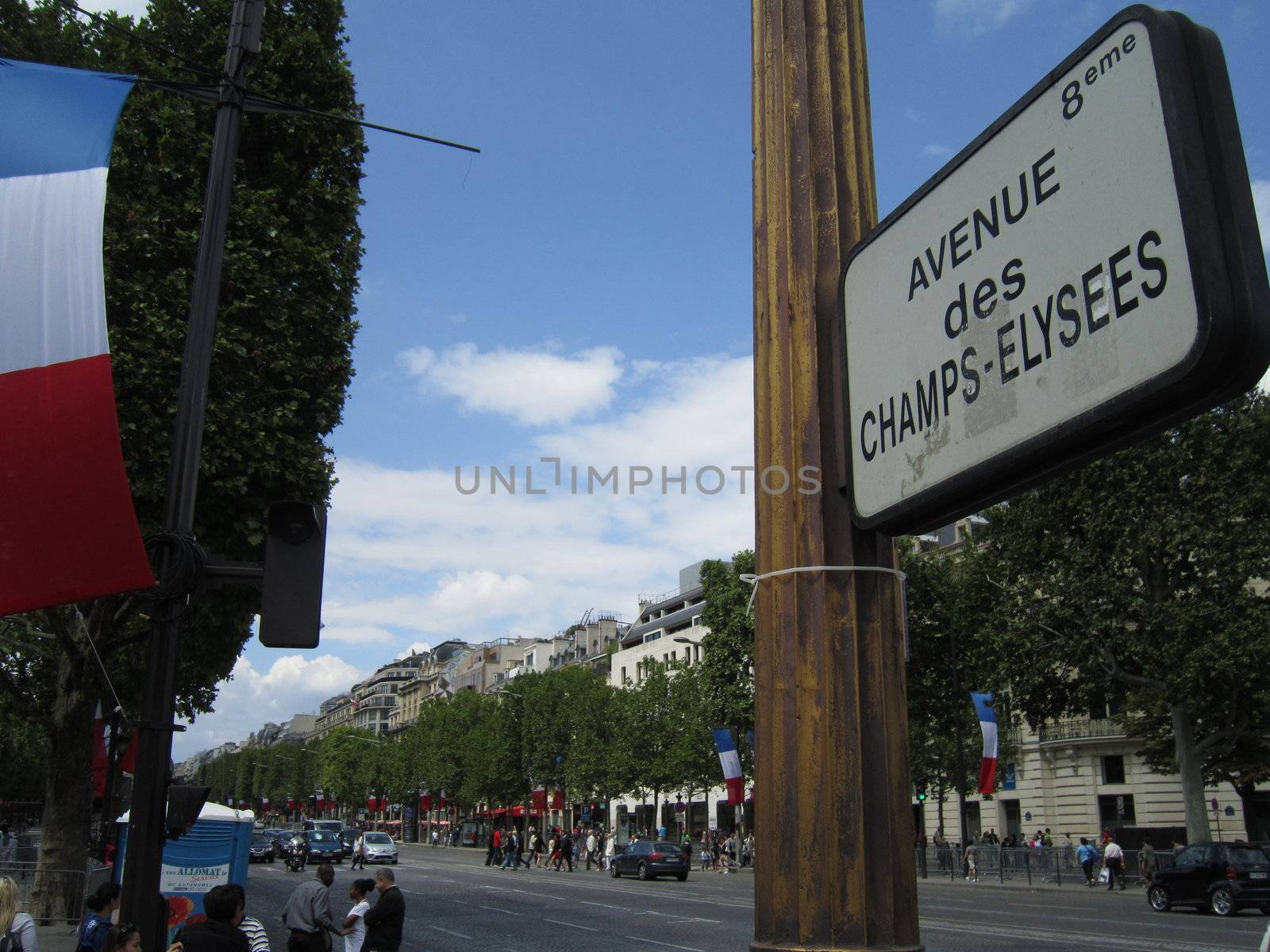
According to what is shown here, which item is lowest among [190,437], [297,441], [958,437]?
[958,437]

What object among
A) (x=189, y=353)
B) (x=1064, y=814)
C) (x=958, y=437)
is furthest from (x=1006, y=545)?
(x=958, y=437)

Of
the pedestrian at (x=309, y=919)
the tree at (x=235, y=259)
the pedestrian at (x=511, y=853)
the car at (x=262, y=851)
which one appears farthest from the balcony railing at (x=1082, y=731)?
the pedestrian at (x=309, y=919)

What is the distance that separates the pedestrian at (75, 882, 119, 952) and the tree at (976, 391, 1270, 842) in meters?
27.4

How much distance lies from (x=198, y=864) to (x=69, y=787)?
15.6 ft

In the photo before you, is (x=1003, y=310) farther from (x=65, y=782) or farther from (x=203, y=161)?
(x=65, y=782)

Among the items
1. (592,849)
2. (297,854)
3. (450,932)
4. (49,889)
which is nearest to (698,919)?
(450,932)

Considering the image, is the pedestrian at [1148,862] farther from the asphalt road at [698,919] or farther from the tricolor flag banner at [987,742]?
the tricolor flag banner at [987,742]

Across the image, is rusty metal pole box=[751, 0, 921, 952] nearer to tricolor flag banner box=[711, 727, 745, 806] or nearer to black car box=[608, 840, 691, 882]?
tricolor flag banner box=[711, 727, 745, 806]

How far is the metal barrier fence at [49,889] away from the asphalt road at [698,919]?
10.4ft

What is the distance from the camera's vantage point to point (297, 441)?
593 inches

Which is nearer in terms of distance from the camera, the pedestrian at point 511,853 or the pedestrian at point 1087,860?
the pedestrian at point 1087,860

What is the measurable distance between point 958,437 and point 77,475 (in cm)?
475

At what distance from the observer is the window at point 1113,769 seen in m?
47.2

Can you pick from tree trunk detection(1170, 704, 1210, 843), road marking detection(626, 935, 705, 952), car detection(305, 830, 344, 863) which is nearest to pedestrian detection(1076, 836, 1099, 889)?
tree trunk detection(1170, 704, 1210, 843)
